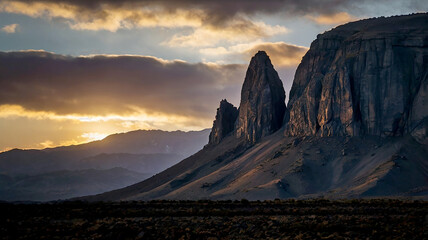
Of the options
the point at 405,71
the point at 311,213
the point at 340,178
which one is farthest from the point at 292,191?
the point at 311,213

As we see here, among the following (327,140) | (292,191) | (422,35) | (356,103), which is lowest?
(292,191)

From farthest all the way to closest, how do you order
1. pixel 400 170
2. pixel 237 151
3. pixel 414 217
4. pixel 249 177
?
pixel 237 151 < pixel 249 177 < pixel 400 170 < pixel 414 217

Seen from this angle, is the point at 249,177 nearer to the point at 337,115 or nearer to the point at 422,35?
the point at 337,115

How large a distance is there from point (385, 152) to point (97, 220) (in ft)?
317

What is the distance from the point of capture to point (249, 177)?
5310 inches

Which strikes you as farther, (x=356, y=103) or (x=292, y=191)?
(x=356, y=103)

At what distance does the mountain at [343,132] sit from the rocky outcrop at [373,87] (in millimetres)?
261

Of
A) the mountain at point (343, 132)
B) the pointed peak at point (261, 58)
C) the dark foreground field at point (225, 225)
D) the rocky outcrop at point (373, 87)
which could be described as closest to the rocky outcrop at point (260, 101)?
the pointed peak at point (261, 58)

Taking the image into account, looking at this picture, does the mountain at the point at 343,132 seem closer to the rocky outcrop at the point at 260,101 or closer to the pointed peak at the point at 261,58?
the rocky outcrop at the point at 260,101

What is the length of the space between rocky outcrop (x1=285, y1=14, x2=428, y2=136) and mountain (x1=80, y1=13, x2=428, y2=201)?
0.26 metres

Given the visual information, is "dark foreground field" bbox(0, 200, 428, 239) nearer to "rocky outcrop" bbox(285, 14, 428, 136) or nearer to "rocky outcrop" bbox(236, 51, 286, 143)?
"rocky outcrop" bbox(285, 14, 428, 136)

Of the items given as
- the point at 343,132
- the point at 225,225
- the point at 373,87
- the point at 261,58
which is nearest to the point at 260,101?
the point at 261,58

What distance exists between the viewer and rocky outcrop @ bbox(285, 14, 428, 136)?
446 feet

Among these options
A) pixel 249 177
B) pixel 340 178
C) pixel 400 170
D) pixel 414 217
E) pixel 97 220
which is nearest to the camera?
pixel 414 217
